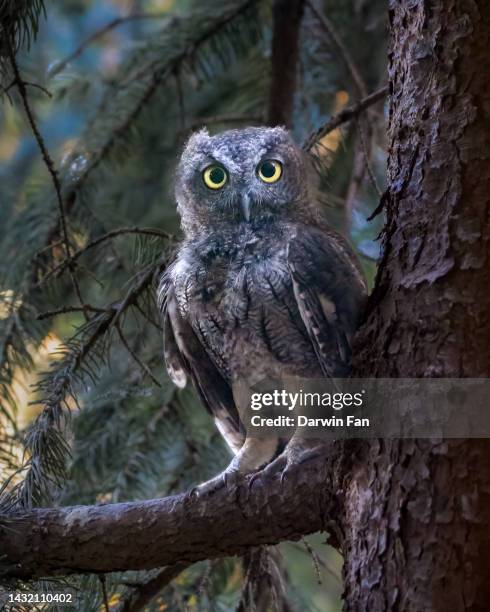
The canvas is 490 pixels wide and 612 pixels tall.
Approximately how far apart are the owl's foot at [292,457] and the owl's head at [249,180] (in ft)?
1.94

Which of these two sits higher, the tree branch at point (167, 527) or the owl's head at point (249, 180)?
the owl's head at point (249, 180)

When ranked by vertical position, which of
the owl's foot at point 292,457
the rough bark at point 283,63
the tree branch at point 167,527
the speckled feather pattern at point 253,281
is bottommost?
the tree branch at point 167,527

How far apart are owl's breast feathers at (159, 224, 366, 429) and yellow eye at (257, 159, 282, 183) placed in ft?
0.51

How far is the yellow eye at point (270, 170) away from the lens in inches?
77.4

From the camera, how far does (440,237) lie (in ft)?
4.17

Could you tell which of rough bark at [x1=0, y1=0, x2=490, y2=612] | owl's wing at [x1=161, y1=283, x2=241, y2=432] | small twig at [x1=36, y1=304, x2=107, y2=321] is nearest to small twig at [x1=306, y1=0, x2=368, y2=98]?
rough bark at [x1=0, y1=0, x2=490, y2=612]

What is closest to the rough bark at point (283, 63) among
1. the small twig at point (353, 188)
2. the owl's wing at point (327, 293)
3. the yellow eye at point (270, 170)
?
the small twig at point (353, 188)

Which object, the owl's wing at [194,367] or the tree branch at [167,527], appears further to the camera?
the owl's wing at [194,367]

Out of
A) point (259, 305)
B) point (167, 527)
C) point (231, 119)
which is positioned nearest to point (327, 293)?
point (259, 305)

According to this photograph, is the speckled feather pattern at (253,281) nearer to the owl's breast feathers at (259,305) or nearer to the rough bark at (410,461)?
the owl's breast feathers at (259,305)

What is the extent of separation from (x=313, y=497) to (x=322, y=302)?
47 cm

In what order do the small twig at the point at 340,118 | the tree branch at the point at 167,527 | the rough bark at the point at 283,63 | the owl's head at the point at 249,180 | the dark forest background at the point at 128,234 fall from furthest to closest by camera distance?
1. the rough bark at the point at 283,63
2. the owl's head at the point at 249,180
3. the small twig at the point at 340,118
4. the dark forest background at the point at 128,234
5. the tree branch at the point at 167,527

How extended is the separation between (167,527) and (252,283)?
1.98ft

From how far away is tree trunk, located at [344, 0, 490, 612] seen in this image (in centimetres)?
113
